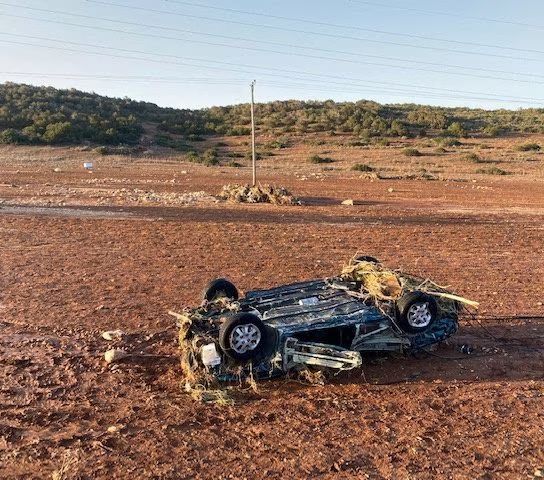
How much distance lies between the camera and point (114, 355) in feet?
22.2

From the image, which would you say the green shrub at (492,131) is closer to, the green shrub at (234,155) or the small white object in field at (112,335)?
the green shrub at (234,155)

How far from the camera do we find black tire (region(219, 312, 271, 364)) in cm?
582

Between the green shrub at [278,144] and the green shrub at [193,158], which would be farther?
the green shrub at [278,144]

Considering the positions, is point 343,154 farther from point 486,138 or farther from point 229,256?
point 229,256

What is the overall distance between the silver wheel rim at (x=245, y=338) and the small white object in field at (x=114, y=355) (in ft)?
5.56

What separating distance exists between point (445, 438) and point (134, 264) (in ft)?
26.0

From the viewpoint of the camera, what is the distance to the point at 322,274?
10977mm

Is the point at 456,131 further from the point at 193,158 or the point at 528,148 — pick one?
the point at 193,158

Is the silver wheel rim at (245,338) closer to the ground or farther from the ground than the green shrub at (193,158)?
closer to the ground

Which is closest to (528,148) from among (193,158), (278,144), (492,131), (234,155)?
(492,131)

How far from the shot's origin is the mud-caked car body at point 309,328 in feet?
19.4

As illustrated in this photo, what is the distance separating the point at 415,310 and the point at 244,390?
2.12 metres

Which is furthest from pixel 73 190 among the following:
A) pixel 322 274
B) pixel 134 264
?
pixel 322 274

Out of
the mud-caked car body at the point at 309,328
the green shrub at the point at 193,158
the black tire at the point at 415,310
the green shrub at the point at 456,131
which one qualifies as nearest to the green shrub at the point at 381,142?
the green shrub at the point at 456,131
